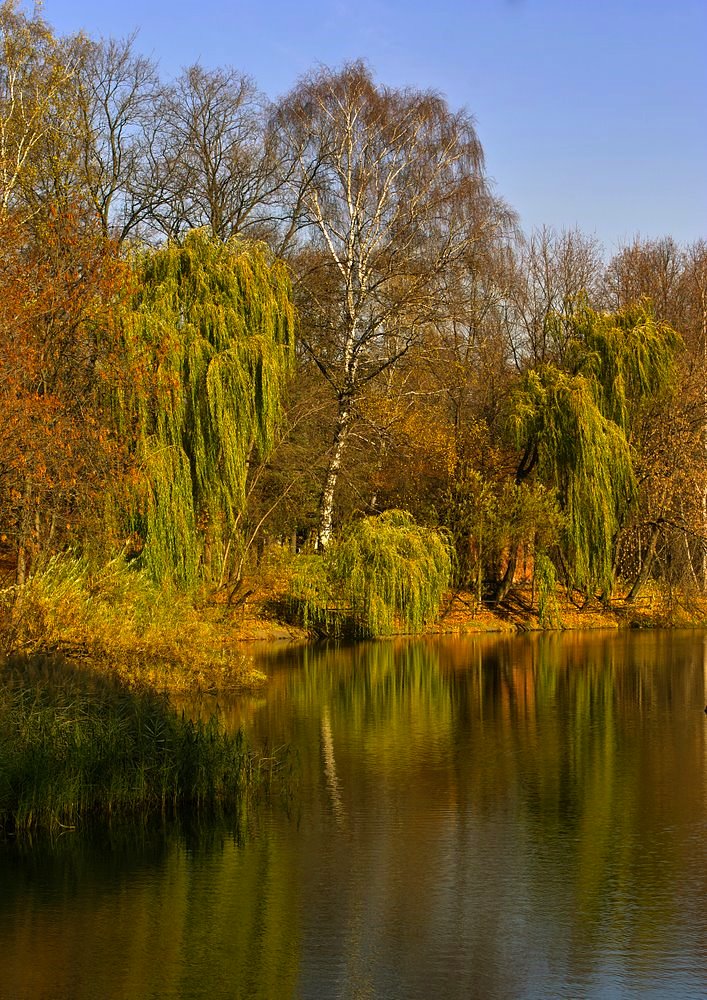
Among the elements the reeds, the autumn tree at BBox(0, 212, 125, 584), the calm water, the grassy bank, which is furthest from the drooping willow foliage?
the grassy bank

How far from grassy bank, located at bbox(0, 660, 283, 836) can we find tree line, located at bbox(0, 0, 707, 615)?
4.24m

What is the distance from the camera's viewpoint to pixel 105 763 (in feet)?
38.9

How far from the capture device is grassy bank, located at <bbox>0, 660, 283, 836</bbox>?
1123cm

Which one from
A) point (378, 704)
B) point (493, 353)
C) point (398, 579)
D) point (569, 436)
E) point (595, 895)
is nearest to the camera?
point (595, 895)

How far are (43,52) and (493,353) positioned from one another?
16.8 metres

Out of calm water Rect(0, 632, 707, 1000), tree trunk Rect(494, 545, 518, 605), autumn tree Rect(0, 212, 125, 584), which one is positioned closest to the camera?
calm water Rect(0, 632, 707, 1000)

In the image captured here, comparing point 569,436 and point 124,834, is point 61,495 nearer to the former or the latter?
point 124,834

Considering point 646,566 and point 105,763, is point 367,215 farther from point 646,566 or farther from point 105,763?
point 105,763

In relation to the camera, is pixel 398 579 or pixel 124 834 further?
pixel 398 579

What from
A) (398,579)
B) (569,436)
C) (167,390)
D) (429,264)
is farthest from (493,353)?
(167,390)

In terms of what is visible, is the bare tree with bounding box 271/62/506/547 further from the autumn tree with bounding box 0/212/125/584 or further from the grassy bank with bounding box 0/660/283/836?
the grassy bank with bounding box 0/660/283/836

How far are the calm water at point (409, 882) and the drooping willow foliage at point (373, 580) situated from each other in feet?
32.4

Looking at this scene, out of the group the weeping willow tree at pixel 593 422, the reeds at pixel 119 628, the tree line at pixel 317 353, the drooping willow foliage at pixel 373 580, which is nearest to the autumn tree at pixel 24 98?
the tree line at pixel 317 353

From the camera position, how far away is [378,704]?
1883 cm
